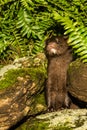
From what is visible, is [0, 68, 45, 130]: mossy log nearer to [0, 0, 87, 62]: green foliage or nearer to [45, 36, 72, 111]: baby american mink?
[45, 36, 72, 111]: baby american mink

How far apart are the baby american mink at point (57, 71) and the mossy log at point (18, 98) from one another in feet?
2.06

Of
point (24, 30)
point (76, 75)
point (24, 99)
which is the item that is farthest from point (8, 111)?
point (24, 30)

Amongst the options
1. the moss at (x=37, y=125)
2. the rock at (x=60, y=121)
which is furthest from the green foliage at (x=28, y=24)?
the moss at (x=37, y=125)

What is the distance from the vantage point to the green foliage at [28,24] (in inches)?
168

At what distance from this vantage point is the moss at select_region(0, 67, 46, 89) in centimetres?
376

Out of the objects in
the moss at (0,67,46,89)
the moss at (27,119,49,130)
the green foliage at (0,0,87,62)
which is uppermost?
the green foliage at (0,0,87,62)

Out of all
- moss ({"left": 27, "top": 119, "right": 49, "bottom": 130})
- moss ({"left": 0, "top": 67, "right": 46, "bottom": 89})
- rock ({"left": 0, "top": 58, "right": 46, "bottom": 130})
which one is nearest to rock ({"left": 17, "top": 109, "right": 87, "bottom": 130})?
moss ({"left": 27, "top": 119, "right": 49, "bottom": 130})

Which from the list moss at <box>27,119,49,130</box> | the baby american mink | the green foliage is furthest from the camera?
the baby american mink

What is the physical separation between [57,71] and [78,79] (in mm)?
884

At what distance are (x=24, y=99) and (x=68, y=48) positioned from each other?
116 centimetres

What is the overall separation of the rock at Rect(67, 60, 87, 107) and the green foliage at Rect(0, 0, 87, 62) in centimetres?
42

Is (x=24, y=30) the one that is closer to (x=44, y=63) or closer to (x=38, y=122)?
(x=44, y=63)

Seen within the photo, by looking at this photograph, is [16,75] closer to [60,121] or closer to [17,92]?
[17,92]

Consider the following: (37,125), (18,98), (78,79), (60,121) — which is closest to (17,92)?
(18,98)
